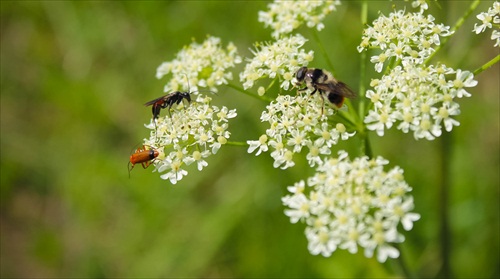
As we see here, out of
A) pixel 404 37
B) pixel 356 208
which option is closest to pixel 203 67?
pixel 404 37

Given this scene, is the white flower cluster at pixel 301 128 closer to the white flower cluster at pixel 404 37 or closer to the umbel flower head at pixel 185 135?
the umbel flower head at pixel 185 135

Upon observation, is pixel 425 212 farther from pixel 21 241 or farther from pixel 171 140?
pixel 21 241

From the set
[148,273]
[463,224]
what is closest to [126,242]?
[148,273]

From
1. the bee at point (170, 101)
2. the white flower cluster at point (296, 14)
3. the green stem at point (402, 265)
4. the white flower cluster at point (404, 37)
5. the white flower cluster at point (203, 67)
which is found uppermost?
the white flower cluster at point (296, 14)

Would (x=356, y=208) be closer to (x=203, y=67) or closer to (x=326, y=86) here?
(x=326, y=86)

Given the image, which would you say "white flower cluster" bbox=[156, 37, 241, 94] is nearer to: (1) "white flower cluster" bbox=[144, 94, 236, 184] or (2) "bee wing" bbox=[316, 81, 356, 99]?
(1) "white flower cluster" bbox=[144, 94, 236, 184]

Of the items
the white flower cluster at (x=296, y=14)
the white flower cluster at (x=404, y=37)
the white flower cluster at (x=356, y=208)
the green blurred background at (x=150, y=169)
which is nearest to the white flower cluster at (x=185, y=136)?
the white flower cluster at (x=356, y=208)
